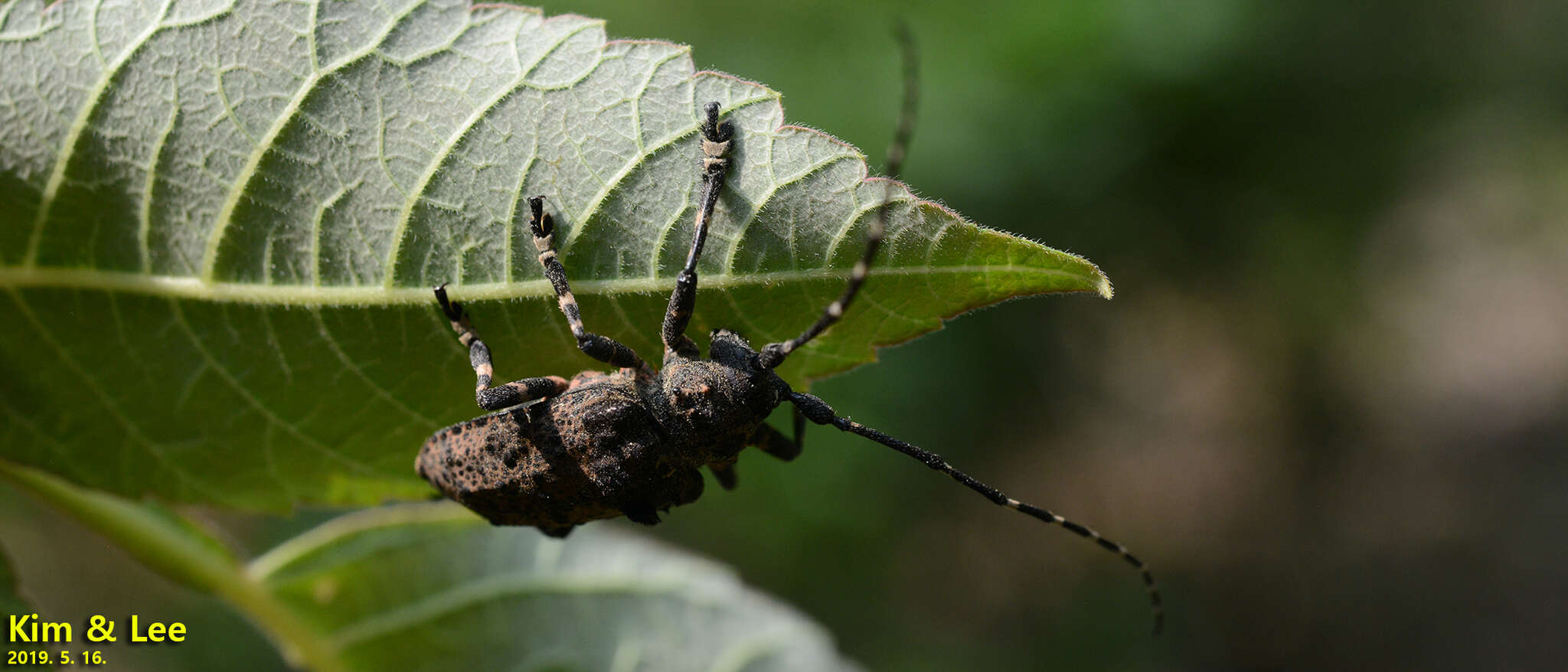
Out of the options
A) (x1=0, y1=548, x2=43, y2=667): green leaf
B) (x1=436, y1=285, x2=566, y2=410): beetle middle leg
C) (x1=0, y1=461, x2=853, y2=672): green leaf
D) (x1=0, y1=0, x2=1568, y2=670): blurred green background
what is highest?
(x1=0, y1=0, x2=1568, y2=670): blurred green background

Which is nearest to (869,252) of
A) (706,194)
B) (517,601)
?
(706,194)

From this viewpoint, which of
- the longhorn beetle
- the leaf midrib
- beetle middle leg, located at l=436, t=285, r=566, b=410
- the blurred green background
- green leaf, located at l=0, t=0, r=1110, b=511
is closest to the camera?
green leaf, located at l=0, t=0, r=1110, b=511

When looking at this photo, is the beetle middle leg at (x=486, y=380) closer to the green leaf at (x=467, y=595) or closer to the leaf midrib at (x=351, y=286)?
the leaf midrib at (x=351, y=286)

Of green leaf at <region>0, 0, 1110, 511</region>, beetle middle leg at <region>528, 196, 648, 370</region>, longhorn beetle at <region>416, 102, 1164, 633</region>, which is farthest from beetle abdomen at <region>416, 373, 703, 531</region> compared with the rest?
green leaf at <region>0, 0, 1110, 511</region>

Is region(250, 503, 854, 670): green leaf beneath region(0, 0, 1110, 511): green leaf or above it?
beneath

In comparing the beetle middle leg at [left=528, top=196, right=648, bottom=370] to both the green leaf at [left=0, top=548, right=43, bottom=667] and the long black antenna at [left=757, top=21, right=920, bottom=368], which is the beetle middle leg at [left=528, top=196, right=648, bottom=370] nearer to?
the long black antenna at [left=757, top=21, right=920, bottom=368]

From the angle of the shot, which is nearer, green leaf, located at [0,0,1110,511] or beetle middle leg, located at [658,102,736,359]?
green leaf, located at [0,0,1110,511]
